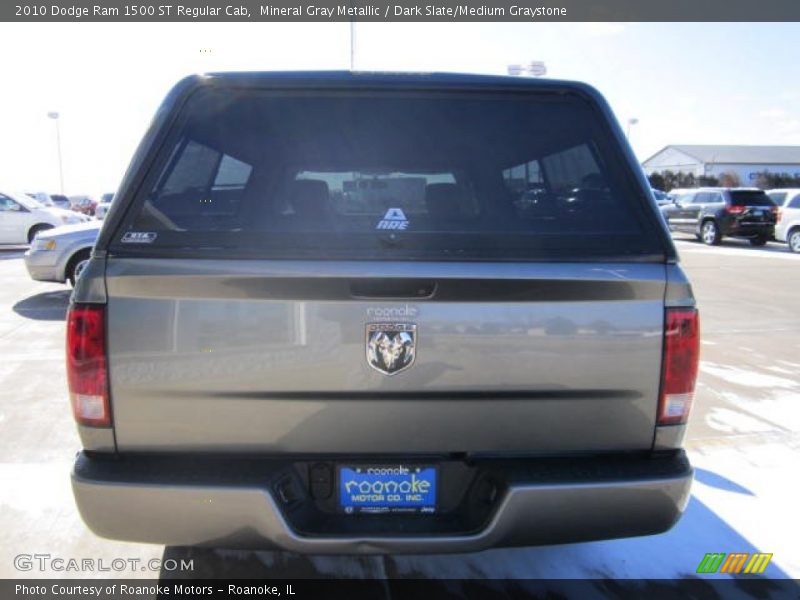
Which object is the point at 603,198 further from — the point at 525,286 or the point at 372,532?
the point at 372,532

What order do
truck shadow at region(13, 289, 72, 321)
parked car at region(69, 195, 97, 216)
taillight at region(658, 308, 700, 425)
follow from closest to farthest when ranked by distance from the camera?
taillight at region(658, 308, 700, 425) → truck shadow at region(13, 289, 72, 321) → parked car at region(69, 195, 97, 216)

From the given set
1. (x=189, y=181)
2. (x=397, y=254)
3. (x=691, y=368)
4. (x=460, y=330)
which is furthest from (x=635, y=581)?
(x=189, y=181)

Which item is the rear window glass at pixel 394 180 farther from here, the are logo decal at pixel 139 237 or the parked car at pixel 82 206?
the parked car at pixel 82 206

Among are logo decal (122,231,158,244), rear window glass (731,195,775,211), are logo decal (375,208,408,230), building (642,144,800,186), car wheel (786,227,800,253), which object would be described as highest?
building (642,144,800,186)

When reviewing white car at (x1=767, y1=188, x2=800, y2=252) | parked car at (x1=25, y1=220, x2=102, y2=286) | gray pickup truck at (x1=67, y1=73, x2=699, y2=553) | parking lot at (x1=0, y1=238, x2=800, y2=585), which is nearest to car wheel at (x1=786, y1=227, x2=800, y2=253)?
white car at (x1=767, y1=188, x2=800, y2=252)

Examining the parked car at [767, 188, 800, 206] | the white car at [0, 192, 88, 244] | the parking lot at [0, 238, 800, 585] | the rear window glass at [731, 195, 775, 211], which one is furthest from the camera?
the rear window glass at [731, 195, 775, 211]

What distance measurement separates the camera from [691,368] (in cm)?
207

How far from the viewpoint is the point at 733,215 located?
19.3 metres

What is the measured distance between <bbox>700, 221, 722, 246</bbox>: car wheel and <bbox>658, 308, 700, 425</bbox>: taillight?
20.4m

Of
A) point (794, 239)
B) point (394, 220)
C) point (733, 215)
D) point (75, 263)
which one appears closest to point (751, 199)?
point (733, 215)

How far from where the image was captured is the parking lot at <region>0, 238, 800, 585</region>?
2707mm

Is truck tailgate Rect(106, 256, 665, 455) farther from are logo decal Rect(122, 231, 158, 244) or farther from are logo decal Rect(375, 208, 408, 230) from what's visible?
are logo decal Rect(375, 208, 408, 230)

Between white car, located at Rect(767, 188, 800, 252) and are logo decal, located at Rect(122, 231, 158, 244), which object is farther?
white car, located at Rect(767, 188, 800, 252)

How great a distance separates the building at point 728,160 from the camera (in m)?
73.8
